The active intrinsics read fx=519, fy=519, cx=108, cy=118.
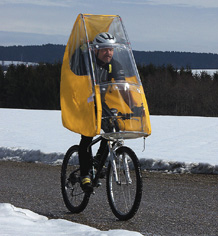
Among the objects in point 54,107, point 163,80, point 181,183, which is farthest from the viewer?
point 163,80

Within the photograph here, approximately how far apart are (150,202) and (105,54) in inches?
85.4

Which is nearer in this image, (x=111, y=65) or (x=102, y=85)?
(x=102, y=85)

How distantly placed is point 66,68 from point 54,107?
114 m

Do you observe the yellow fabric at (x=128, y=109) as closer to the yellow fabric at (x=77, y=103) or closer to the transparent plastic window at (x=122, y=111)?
the transparent plastic window at (x=122, y=111)

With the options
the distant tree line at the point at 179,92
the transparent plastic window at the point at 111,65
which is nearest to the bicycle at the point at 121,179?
the transparent plastic window at the point at 111,65

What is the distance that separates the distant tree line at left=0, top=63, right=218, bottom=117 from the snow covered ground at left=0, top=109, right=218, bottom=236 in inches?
3930

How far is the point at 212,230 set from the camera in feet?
16.4

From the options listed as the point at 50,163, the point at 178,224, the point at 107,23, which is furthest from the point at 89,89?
the point at 50,163

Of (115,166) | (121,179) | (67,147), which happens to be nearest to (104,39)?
(115,166)

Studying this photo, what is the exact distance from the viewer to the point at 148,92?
129m

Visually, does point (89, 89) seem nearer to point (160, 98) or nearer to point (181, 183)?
point (181, 183)

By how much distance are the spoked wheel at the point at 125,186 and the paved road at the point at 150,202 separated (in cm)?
15

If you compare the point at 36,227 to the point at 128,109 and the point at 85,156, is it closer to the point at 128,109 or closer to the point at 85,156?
the point at 85,156

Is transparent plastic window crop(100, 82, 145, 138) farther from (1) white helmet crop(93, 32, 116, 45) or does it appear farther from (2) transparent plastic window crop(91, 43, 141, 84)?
(1) white helmet crop(93, 32, 116, 45)
